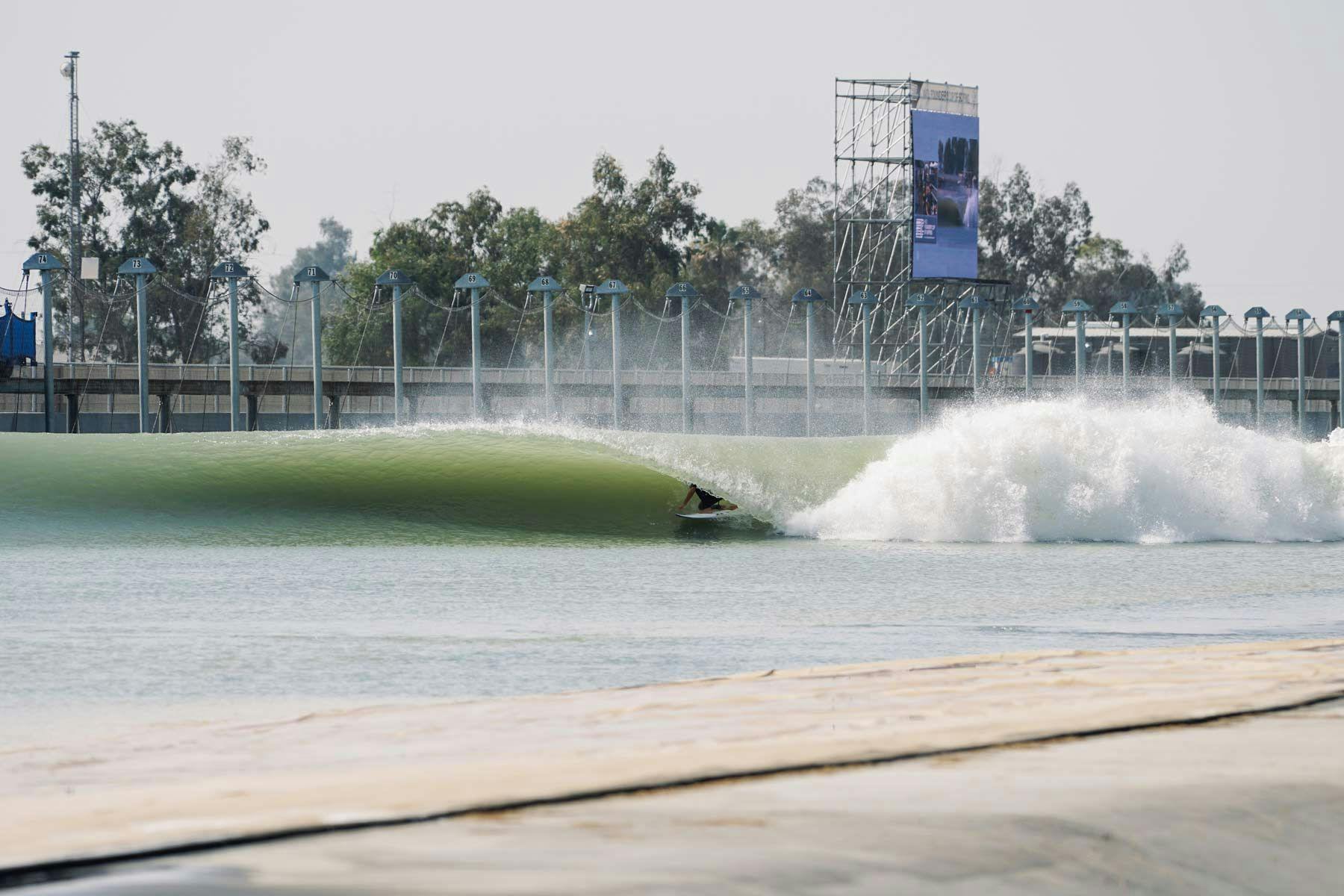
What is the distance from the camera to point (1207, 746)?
18.3 feet

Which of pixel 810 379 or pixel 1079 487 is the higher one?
pixel 810 379

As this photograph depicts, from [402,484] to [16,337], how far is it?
2942 cm

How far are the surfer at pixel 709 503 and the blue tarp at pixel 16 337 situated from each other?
31.6 m

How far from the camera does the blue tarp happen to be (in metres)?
51.7

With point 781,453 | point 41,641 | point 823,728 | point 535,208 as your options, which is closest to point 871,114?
point 535,208

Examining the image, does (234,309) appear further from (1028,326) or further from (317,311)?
(1028,326)

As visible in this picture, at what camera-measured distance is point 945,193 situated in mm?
78875

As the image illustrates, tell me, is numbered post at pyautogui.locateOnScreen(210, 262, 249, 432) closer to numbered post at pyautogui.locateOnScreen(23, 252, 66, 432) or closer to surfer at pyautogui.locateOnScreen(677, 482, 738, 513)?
numbered post at pyautogui.locateOnScreen(23, 252, 66, 432)

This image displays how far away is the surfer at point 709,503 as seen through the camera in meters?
27.8

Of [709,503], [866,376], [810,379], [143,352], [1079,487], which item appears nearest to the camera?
[1079,487]

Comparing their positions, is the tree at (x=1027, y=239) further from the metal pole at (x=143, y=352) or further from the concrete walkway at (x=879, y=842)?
the concrete walkway at (x=879, y=842)

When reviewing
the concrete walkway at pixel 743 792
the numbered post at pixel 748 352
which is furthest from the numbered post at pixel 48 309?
the concrete walkway at pixel 743 792

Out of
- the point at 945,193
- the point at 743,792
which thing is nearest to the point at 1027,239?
the point at 945,193

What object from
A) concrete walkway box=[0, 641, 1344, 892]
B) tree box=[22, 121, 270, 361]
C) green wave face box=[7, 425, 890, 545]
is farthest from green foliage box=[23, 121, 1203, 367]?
concrete walkway box=[0, 641, 1344, 892]
